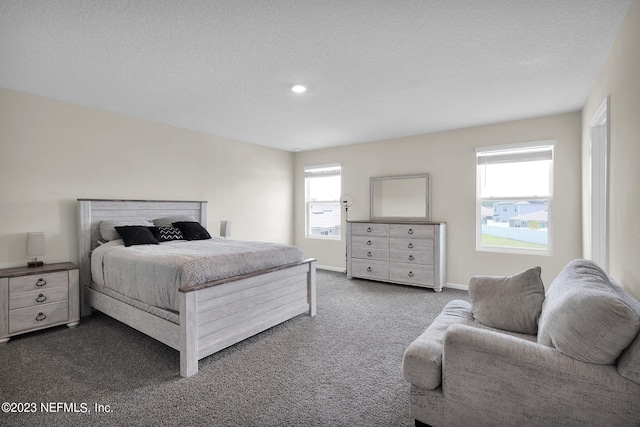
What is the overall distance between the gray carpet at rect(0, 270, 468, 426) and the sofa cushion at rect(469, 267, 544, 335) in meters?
0.75

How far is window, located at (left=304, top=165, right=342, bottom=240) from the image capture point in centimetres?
607

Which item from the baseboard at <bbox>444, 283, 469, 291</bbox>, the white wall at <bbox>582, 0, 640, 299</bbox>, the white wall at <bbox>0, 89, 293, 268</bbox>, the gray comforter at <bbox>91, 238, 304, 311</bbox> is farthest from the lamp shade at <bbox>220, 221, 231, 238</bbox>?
the white wall at <bbox>582, 0, 640, 299</bbox>

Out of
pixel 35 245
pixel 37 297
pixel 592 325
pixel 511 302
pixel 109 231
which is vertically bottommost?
pixel 37 297

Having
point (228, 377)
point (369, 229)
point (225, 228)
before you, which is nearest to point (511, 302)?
point (228, 377)

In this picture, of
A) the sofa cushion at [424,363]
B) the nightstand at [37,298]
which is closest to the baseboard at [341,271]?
the sofa cushion at [424,363]

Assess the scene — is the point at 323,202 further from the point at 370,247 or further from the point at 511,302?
the point at 511,302

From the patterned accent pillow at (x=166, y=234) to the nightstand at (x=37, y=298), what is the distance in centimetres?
86

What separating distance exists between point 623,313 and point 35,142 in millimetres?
4897

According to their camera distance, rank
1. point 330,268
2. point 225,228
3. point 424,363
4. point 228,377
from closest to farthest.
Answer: point 424,363, point 228,377, point 225,228, point 330,268

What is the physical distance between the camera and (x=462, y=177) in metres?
4.64

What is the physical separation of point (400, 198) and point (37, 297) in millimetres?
4844

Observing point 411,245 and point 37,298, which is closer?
point 37,298

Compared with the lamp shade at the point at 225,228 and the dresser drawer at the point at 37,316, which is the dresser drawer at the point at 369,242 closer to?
the lamp shade at the point at 225,228

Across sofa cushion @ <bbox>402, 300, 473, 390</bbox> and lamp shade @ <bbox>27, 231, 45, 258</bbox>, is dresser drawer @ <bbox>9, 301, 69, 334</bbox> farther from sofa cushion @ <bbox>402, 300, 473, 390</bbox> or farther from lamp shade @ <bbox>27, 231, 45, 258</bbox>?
sofa cushion @ <bbox>402, 300, 473, 390</bbox>
